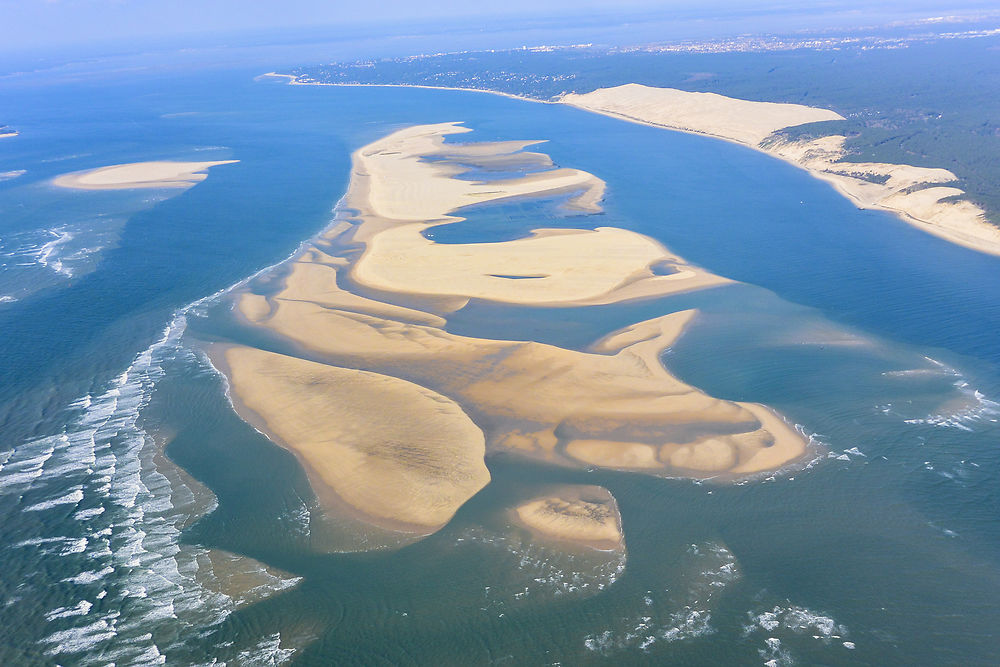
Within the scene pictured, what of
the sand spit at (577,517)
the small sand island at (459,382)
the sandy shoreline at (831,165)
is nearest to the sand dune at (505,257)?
the small sand island at (459,382)

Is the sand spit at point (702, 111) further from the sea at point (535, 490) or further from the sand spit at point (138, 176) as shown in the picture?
the sand spit at point (138, 176)

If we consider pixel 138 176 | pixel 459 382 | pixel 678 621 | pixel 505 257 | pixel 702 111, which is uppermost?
pixel 702 111

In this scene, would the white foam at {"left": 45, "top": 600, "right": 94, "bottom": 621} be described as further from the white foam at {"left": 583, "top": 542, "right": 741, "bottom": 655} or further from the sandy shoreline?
the sandy shoreline

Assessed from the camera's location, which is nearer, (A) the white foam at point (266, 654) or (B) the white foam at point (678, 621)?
(A) the white foam at point (266, 654)

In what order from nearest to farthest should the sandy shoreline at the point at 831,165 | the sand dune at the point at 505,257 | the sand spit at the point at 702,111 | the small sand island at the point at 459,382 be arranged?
1. the small sand island at the point at 459,382
2. the sand dune at the point at 505,257
3. the sandy shoreline at the point at 831,165
4. the sand spit at the point at 702,111

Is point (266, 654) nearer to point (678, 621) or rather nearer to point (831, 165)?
point (678, 621)

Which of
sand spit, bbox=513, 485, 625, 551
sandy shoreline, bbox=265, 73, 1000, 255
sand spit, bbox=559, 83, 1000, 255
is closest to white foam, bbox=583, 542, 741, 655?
sand spit, bbox=513, 485, 625, 551

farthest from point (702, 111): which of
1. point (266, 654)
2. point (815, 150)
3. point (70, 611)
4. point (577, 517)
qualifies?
point (70, 611)
